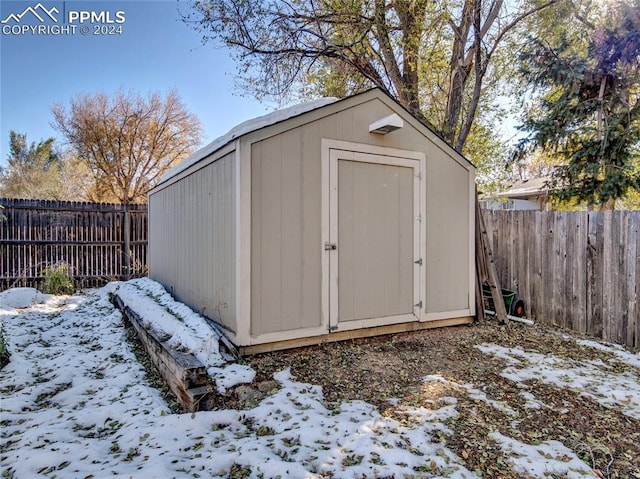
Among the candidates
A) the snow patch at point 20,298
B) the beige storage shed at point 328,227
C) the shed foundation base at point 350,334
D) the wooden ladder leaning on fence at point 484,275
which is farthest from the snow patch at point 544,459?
the snow patch at point 20,298

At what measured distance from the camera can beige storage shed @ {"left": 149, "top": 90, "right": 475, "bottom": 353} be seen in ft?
10.9

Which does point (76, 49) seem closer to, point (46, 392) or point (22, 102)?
point (22, 102)

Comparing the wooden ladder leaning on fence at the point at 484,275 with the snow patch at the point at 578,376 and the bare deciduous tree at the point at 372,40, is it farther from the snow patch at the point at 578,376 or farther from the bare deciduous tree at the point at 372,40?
the bare deciduous tree at the point at 372,40

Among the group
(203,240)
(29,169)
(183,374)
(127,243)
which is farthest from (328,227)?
(29,169)

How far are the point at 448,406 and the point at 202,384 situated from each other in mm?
1705

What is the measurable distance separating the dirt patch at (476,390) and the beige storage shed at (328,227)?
0.99ft

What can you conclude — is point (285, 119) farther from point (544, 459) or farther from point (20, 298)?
point (20, 298)

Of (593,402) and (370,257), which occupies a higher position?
(370,257)

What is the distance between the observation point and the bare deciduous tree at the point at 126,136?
13172 millimetres

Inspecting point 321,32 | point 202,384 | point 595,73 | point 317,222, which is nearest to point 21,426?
point 202,384

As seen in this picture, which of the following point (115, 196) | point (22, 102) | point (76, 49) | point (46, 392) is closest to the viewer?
point (46, 392)

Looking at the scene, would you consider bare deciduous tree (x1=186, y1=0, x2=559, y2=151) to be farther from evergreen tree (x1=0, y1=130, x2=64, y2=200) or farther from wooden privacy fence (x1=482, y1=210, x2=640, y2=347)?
evergreen tree (x1=0, y1=130, x2=64, y2=200)

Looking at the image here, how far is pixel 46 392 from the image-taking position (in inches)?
111

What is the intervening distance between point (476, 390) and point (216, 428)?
75.2 inches
